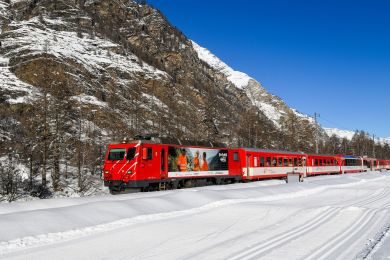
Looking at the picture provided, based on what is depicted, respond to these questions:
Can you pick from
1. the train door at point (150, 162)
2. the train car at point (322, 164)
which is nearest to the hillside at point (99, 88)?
the train door at point (150, 162)

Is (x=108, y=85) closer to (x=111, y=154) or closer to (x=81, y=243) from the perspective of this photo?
(x=111, y=154)

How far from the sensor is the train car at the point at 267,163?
112 feet

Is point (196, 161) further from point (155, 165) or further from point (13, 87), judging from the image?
point (13, 87)

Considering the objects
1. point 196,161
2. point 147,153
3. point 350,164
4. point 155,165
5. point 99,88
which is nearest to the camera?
point 147,153

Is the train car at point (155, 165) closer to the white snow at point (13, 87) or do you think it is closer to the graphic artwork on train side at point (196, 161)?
the graphic artwork on train side at point (196, 161)

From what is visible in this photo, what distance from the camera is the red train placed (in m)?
22.3

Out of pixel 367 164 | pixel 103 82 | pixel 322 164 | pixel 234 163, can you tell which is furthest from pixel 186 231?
pixel 103 82

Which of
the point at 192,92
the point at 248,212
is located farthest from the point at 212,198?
the point at 192,92

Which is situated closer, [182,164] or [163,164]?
[163,164]

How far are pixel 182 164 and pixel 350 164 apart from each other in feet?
149

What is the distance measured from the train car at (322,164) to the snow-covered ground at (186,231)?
3387cm

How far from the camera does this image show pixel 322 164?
52.1 metres

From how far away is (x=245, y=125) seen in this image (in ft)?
248

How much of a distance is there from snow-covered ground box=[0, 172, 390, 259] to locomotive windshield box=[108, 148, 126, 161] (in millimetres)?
6869
